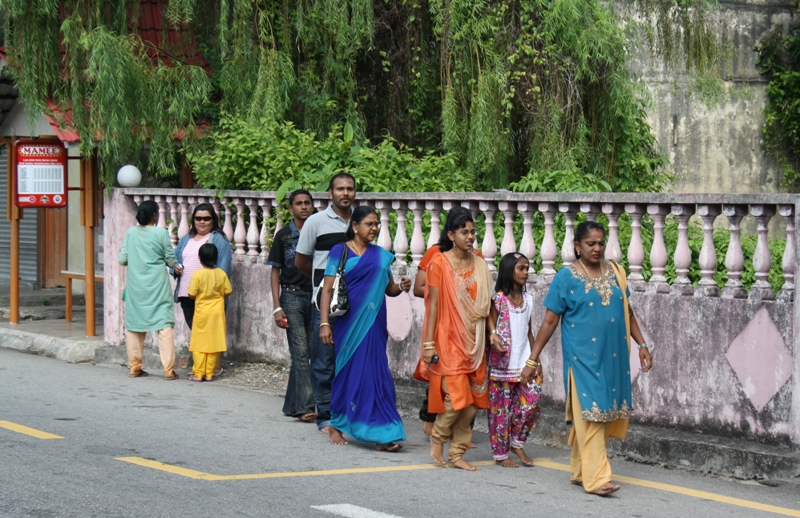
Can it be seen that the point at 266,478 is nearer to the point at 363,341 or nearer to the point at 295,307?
the point at 363,341

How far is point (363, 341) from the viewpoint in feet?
25.8

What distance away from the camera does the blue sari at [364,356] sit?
779 cm

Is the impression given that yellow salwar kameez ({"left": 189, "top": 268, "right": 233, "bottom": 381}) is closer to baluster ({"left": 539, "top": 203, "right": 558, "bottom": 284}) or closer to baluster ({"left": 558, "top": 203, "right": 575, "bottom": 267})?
baluster ({"left": 539, "top": 203, "right": 558, "bottom": 284})

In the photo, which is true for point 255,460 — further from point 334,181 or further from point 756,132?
point 756,132

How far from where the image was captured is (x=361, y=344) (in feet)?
25.8

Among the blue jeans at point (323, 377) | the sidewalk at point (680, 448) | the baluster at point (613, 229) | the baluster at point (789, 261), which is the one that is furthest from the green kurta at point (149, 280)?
the baluster at point (789, 261)

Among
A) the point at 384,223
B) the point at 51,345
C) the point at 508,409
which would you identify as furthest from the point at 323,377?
the point at 51,345

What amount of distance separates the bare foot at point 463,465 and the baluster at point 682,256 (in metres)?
1.80

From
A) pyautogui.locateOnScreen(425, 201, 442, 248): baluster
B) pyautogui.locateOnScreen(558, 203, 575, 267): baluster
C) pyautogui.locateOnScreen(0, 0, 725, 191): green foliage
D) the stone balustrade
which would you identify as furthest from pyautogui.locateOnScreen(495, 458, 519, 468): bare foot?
pyautogui.locateOnScreen(0, 0, 725, 191): green foliage

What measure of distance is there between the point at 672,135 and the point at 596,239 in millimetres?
16458

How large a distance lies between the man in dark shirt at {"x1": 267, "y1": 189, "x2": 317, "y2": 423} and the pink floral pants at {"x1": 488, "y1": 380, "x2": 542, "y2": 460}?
1.97 meters

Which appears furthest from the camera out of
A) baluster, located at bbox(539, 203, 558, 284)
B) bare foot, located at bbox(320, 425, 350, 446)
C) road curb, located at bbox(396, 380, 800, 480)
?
baluster, located at bbox(539, 203, 558, 284)

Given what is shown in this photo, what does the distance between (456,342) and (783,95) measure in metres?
17.4

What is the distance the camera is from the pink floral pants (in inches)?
287
